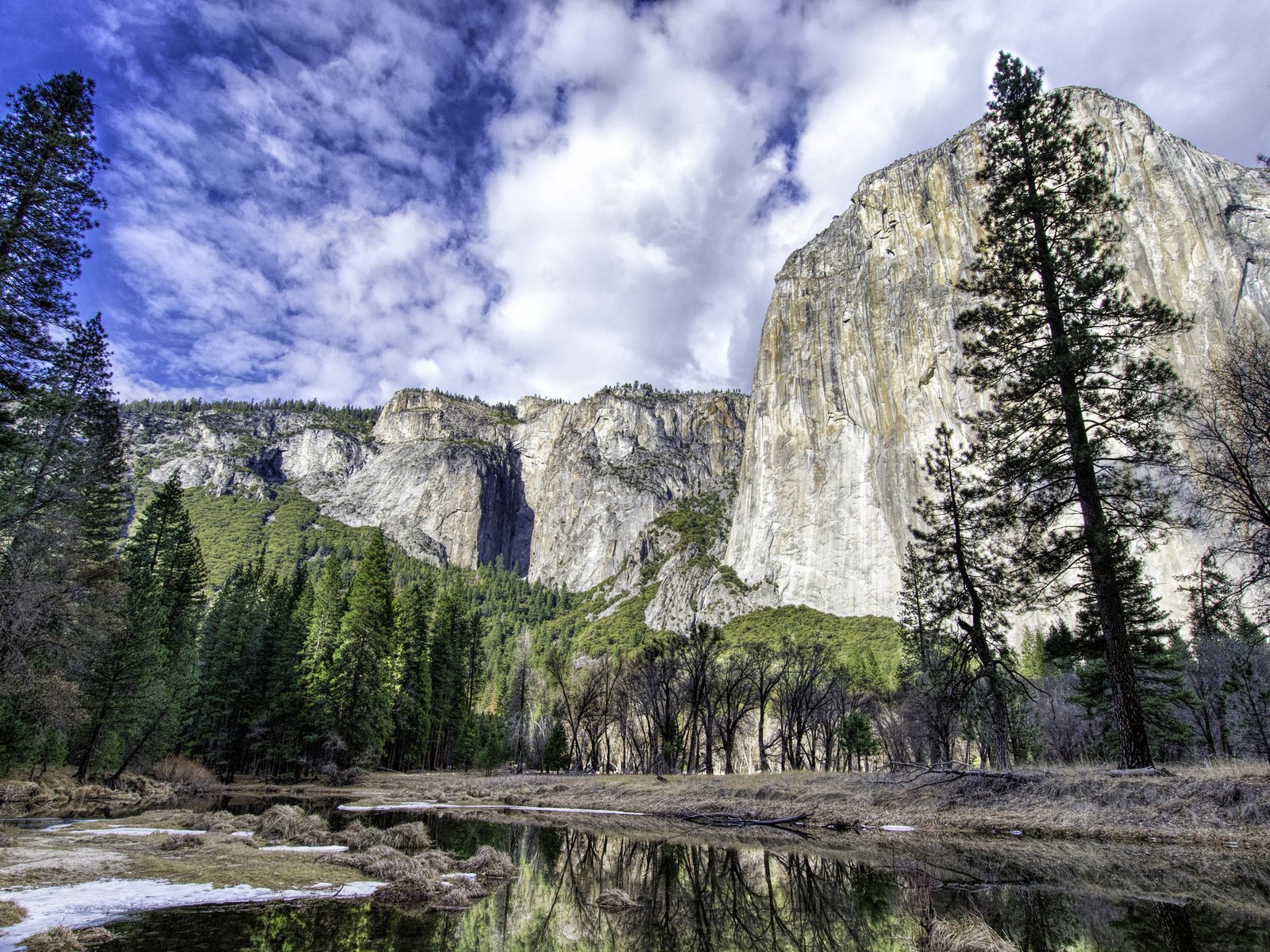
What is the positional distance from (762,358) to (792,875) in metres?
135

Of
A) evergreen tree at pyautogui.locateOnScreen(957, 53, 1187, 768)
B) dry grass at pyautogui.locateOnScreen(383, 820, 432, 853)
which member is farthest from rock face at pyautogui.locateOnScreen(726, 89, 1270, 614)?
dry grass at pyautogui.locateOnScreen(383, 820, 432, 853)

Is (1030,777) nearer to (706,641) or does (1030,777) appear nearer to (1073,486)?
(1073,486)

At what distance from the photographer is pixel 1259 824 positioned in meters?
9.27

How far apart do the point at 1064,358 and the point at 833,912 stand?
12500mm

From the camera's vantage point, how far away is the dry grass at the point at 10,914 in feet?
20.3

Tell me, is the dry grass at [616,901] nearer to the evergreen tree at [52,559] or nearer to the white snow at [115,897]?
the white snow at [115,897]

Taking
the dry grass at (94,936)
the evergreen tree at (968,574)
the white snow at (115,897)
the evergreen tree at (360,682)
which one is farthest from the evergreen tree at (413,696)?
the dry grass at (94,936)

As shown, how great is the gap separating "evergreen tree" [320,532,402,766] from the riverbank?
12.6 meters

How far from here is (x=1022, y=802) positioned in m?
13.5

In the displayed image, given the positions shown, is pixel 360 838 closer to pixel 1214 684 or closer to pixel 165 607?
pixel 165 607

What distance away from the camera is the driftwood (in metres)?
19.1

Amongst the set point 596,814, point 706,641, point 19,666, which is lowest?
point 596,814

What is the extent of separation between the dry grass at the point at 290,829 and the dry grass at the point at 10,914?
717 centimetres

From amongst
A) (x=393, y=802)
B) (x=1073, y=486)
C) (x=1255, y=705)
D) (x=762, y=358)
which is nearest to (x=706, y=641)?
(x=393, y=802)
